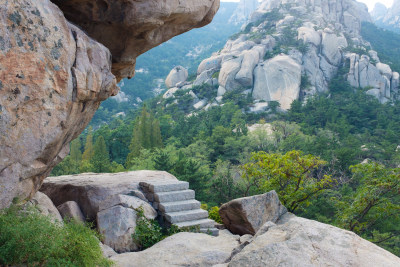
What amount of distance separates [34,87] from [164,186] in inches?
170

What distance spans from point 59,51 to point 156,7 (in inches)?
81.7

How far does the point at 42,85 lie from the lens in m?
4.95

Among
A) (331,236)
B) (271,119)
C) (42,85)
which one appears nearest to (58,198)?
(42,85)

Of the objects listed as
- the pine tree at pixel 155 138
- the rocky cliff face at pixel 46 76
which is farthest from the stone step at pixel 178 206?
the pine tree at pixel 155 138

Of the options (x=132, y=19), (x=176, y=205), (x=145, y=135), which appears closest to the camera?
(x=132, y=19)

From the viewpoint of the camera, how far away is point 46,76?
16.4 ft

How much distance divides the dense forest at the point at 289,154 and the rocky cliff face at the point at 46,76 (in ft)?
22.2

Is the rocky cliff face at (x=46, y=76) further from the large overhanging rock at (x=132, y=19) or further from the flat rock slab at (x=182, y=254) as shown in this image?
the flat rock slab at (x=182, y=254)

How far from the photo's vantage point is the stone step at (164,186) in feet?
28.0

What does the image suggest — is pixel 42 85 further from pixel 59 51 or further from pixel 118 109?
pixel 118 109

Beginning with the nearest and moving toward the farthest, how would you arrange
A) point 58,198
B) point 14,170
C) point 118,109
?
point 14,170, point 58,198, point 118,109

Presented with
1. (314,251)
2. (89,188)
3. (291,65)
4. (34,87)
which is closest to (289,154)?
(89,188)

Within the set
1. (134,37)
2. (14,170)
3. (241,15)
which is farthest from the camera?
(241,15)

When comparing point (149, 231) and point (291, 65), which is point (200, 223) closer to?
point (149, 231)
